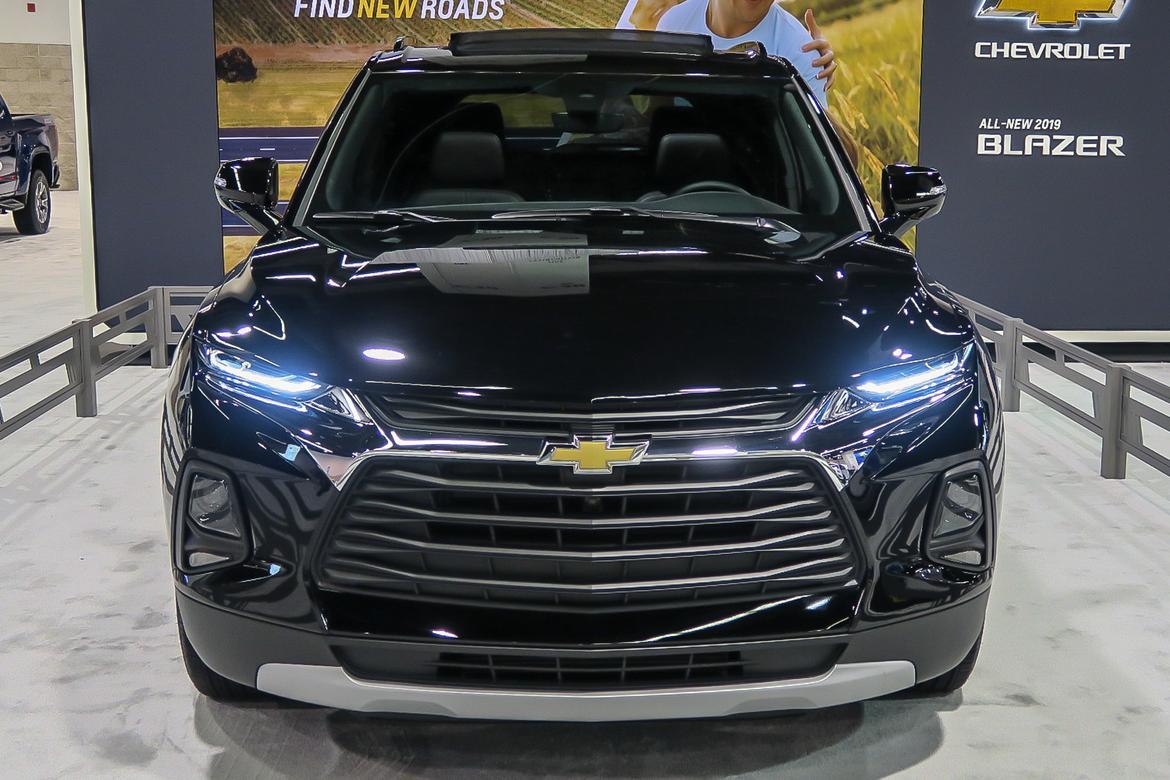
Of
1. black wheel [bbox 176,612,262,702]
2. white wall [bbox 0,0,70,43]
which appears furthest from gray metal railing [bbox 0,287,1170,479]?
white wall [bbox 0,0,70,43]

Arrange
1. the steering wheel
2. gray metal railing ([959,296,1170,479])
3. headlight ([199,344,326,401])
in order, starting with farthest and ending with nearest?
gray metal railing ([959,296,1170,479]), the steering wheel, headlight ([199,344,326,401])

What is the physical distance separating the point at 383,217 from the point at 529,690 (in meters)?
1.35

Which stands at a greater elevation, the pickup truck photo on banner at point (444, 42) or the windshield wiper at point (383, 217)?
the pickup truck photo on banner at point (444, 42)

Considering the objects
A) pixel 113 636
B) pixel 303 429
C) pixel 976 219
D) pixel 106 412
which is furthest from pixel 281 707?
pixel 976 219

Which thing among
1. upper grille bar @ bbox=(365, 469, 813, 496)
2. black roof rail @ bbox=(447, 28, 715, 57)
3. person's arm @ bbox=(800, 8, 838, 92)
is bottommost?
upper grille bar @ bbox=(365, 469, 813, 496)

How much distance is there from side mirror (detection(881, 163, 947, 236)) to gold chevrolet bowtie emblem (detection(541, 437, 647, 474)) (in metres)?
1.41

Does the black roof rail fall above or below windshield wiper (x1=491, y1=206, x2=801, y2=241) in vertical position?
above

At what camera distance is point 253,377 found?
7.30ft

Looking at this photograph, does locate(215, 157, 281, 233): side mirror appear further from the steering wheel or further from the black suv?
the steering wheel

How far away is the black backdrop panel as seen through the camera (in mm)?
7414

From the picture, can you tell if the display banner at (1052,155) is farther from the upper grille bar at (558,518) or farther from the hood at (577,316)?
the upper grille bar at (558,518)

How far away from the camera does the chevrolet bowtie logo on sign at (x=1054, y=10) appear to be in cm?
759

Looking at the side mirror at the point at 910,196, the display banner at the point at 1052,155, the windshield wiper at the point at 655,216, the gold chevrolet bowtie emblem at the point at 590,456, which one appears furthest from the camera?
the display banner at the point at 1052,155

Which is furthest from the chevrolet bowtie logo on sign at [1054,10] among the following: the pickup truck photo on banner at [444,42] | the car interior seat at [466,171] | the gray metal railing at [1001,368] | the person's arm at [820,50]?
the car interior seat at [466,171]
